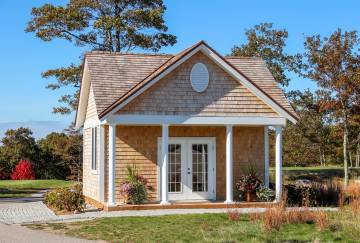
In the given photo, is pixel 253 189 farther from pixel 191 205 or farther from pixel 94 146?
pixel 94 146

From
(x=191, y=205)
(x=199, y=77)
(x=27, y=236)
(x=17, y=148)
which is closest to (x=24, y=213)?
(x=191, y=205)

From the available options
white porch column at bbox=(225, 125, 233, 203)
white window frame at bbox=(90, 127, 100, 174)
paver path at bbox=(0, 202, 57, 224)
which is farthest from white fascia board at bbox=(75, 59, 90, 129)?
white porch column at bbox=(225, 125, 233, 203)

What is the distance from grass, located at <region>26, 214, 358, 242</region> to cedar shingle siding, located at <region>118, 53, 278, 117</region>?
15.9 feet

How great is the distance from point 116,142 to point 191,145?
9.29 feet

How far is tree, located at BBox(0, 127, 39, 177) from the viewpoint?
45500 millimetres

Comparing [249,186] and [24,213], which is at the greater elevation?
Answer: [249,186]

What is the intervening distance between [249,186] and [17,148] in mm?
28844

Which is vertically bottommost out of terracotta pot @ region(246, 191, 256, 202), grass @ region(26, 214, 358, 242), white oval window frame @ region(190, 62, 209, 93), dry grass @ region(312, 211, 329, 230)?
grass @ region(26, 214, 358, 242)

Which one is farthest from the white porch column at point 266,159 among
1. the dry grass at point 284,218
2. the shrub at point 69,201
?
the shrub at point 69,201

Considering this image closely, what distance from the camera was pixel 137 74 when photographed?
74.6 feet

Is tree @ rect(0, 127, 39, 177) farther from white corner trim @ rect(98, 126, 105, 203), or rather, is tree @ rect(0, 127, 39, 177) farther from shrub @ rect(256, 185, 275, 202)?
shrub @ rect(256, 185, 275, 202)

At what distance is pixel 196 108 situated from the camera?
2081 centimetres

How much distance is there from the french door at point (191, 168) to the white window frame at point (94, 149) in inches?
98.4

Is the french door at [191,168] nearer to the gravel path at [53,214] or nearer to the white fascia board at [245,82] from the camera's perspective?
the gravel path at [53,214]
